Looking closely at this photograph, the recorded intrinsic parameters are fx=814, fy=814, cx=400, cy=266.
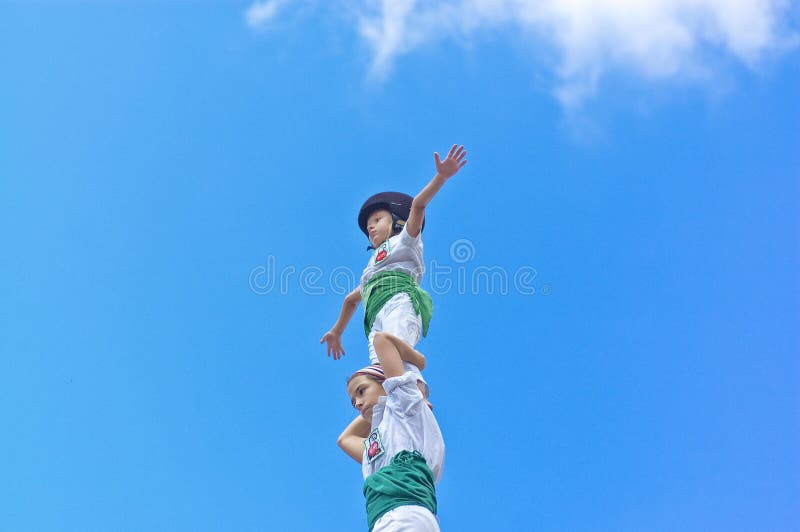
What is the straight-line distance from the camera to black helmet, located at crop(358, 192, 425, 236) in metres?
7.81

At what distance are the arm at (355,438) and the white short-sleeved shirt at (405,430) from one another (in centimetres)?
49

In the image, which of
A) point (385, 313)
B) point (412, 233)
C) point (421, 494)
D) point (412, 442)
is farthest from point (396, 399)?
point (412, 233)

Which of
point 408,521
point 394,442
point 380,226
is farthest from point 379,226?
point 408,521

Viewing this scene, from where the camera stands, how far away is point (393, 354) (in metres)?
5.94

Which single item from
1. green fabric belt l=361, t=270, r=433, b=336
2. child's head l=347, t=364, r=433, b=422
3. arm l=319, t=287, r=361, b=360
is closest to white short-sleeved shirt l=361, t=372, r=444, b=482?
child's head l=347, t=364, r=433, b=422

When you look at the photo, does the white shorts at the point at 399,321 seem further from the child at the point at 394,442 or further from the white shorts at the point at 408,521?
the white shorts at the point at 408,521

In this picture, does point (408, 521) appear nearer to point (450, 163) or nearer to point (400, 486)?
point (400, 486)

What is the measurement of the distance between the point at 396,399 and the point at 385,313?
50.0 inches

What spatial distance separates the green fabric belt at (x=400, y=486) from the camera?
5.09m

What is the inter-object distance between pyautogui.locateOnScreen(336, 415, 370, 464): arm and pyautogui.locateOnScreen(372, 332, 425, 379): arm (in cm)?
A: 73

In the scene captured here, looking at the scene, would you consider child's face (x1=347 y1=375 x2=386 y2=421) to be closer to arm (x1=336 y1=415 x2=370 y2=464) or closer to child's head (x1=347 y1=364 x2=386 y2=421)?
child's head (x1=347 y1=364 x2=386 y2=421)

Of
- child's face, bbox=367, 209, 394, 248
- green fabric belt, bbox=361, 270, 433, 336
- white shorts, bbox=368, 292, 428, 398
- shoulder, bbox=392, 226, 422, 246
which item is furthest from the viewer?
child's face, bbox=367, 209, 394, 248

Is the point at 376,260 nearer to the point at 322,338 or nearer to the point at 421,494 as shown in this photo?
the point at 322,338

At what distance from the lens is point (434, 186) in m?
6.67
